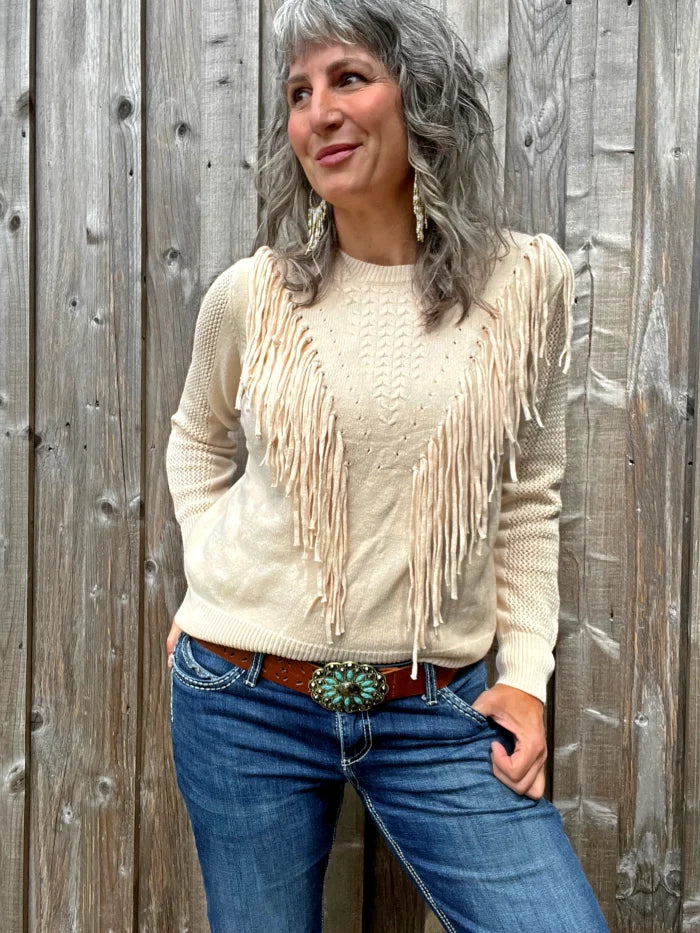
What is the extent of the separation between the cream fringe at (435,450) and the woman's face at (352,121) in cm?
24

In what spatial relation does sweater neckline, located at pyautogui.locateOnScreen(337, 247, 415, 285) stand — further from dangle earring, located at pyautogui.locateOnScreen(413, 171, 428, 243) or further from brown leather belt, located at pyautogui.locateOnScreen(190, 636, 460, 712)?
brown leather belt, located at pyautogui.locateOnScreen(190, 636, 460, 712)

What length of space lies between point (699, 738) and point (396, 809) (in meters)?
0.79

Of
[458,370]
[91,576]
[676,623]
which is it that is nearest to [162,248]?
[91,576]

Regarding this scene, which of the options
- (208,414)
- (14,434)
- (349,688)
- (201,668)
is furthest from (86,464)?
(349,688)

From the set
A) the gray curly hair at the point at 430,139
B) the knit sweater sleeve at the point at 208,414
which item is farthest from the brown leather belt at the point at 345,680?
the gray curly hair at the point at 430,139

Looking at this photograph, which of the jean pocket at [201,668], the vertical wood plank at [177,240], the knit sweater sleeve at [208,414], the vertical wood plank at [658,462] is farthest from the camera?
the vertical wood plank at [177,240]

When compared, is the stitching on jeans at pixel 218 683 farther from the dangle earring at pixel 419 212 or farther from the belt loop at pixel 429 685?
the dangle earring at pixel 419 212

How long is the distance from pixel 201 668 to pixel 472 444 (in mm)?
547

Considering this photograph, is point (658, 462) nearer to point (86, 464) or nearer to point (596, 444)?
point (596, 444)

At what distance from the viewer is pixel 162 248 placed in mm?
1893

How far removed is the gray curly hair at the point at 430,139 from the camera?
126cm

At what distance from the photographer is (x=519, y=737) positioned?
51.8 inches

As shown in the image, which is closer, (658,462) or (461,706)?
(461,706)

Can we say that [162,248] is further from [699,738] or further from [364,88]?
[699,738]
